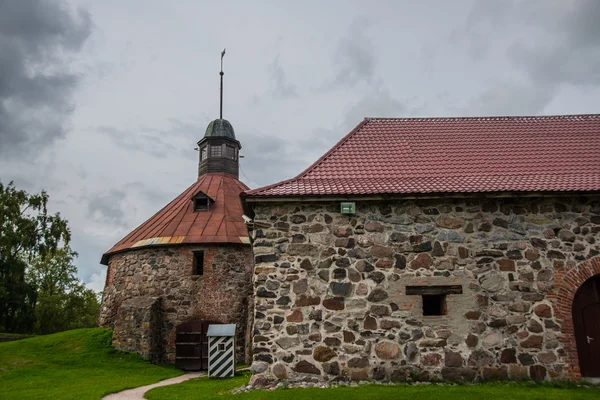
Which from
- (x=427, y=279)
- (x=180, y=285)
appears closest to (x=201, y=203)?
(x=180, y=285)

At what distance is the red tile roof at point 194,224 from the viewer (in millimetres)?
18703

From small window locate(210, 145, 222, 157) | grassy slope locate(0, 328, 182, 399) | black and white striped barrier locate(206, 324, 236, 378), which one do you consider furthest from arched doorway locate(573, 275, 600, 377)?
small window locate(210, 145, 222, 157)

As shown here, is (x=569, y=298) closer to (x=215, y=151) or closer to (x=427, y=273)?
(x=427, y=273)

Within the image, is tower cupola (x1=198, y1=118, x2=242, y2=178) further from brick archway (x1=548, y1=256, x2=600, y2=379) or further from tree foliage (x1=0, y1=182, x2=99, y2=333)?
brick archway (x1=548, y1=256, x2=600, y2=379)

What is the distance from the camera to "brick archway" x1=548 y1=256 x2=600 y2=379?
899 cm

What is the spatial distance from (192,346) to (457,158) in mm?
11222

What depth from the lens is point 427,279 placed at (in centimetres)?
934

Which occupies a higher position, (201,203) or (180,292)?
(201,203)

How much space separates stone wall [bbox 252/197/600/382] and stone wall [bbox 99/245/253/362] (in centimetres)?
808

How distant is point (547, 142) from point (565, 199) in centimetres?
262

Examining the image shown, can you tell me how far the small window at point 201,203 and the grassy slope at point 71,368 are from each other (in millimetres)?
5818

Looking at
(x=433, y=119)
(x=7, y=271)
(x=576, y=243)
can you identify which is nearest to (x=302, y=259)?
(x=576, y=243)

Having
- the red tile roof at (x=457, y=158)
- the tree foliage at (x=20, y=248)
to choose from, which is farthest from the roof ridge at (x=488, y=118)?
the tree foliage at (x=20, y=248)

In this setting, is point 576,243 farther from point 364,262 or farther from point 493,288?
point 364,262
